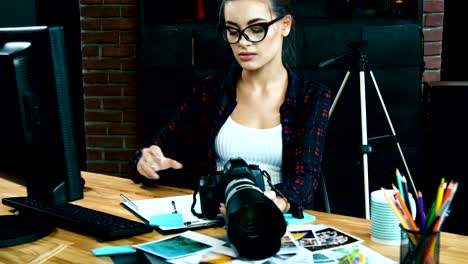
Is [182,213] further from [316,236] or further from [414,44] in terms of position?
[414,44]

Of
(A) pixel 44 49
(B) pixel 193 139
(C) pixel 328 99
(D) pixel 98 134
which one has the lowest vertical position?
(D) pixel 98 134

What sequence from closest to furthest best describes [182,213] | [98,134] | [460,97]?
[182,213], [460,97], [98,134]

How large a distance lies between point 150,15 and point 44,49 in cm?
221

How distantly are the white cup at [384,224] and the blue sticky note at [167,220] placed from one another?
417 millimetres

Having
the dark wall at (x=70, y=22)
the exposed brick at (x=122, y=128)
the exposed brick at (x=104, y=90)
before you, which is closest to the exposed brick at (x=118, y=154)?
the exposed brick at (x=122, y=128)

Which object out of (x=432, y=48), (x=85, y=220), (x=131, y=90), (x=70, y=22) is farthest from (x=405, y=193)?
(x=70, y=22)

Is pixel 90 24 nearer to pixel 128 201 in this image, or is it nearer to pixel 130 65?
pixel 130 65

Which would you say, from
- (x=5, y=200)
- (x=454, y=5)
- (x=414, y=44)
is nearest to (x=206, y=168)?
(x=5, y=200)

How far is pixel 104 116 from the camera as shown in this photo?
3391 millimetres

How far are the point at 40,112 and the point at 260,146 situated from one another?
0.79m

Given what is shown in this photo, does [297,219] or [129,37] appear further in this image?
[129,37]

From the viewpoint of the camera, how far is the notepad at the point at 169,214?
1174mm

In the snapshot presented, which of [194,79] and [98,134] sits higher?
[194,79]

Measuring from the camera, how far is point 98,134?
341 centimetres
